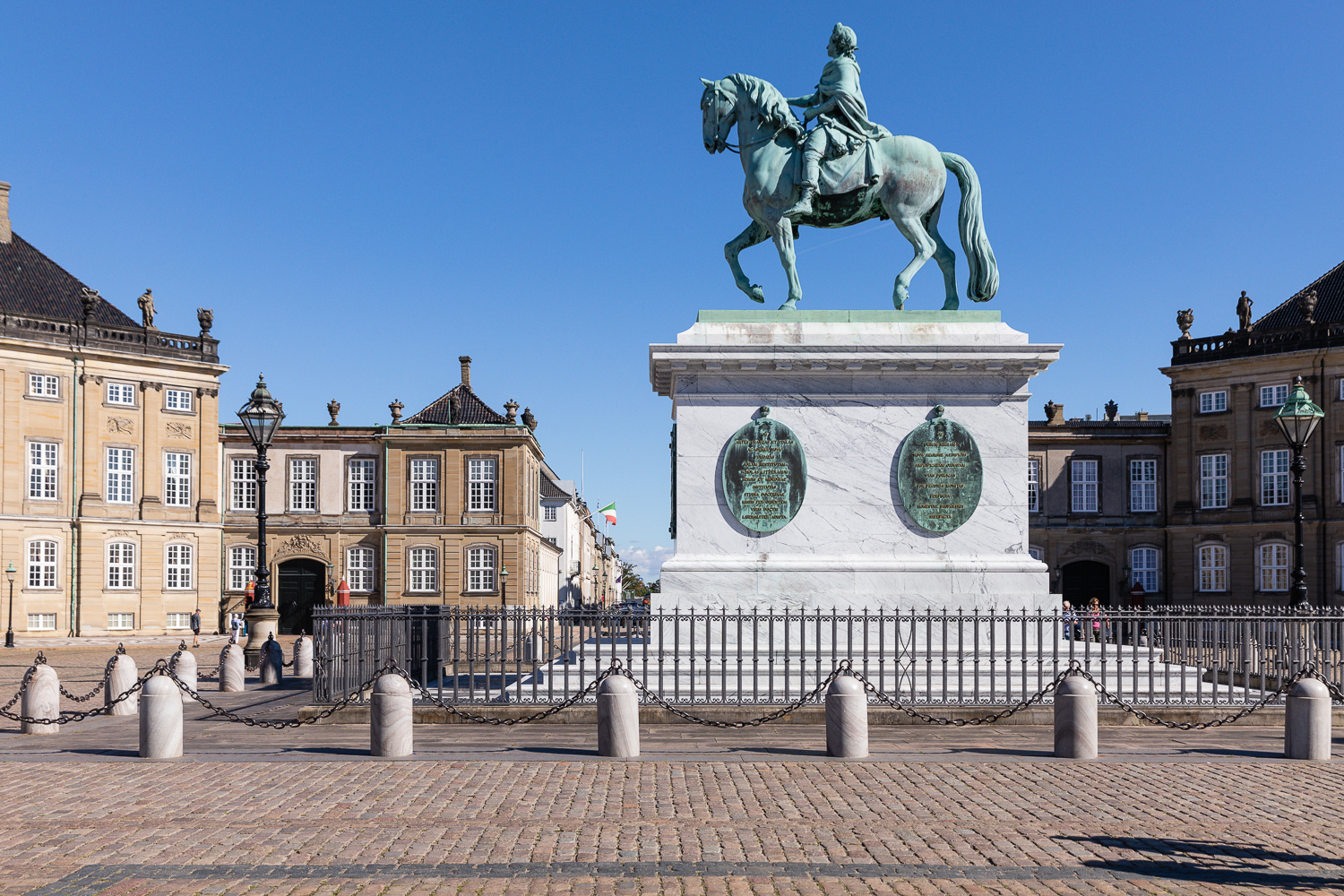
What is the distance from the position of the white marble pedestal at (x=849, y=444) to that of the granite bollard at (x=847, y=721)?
13.4 ft

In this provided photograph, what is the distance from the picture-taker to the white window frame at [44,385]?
5100 cm

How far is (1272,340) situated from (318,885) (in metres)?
59.7

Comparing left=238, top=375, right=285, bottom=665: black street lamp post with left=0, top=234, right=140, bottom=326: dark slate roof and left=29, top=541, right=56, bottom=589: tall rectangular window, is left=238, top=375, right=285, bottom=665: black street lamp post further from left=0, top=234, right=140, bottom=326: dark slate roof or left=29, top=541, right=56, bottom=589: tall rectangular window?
left=0, top=234, right=140, bottom=326: dark slate roof

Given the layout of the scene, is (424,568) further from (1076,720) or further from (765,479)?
(1076,720)

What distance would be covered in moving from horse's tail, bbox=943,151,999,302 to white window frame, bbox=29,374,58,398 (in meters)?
44.9

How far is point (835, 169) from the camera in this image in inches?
683

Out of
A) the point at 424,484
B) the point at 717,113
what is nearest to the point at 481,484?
the point at 424,484

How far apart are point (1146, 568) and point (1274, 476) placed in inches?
354

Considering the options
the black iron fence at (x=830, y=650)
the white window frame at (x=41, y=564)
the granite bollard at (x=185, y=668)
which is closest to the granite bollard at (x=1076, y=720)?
the black iron fence at (x=830, y=650)

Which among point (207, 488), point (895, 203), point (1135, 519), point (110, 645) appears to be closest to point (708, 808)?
point (895, 203)

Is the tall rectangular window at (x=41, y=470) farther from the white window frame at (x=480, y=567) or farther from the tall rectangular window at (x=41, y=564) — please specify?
the white window frame at (x=480, y=567)

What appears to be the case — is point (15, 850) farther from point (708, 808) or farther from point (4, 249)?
point (4, 249)

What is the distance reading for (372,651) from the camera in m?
15.5

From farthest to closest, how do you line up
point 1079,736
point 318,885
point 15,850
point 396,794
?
point 1079,736
point 396,794
point 15,850
point 318,885
